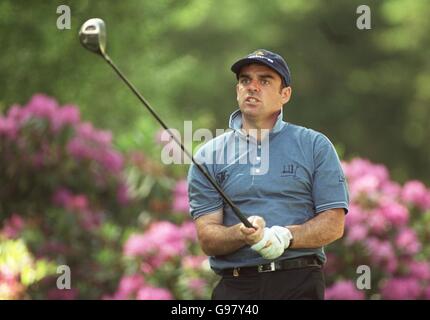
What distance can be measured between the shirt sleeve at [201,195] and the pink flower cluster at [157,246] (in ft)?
8.27

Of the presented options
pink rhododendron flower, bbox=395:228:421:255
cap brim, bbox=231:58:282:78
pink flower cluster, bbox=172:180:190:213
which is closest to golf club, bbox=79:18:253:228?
cap brim, bbox=231:58:282:78

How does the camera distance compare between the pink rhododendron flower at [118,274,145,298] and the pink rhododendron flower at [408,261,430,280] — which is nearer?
the pink rhododendron flower at [118,274,145,298]

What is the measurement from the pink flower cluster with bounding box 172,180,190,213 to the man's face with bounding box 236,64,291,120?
124 inches

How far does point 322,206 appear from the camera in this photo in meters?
4.22

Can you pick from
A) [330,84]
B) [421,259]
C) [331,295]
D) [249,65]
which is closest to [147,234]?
[331,295]

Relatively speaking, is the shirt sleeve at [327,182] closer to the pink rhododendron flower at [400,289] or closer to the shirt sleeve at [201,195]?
the shirt sleeve at [201,195]

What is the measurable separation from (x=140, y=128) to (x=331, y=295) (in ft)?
7.57

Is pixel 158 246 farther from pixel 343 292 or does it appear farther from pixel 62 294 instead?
pixel 343 292

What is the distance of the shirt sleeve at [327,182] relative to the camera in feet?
13.8

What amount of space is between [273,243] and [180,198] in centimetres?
359

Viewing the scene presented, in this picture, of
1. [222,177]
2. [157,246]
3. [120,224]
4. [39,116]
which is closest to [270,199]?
[222,177]

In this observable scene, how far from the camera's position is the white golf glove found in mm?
4031

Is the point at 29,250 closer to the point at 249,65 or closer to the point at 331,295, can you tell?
the point at 331,295

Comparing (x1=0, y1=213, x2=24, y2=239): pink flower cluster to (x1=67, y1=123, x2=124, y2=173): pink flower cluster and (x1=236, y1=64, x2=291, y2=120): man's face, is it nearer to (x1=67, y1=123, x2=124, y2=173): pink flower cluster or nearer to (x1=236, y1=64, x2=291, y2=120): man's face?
(x1=67, y1=123, x2=124, y2=173): pink flower cluster
